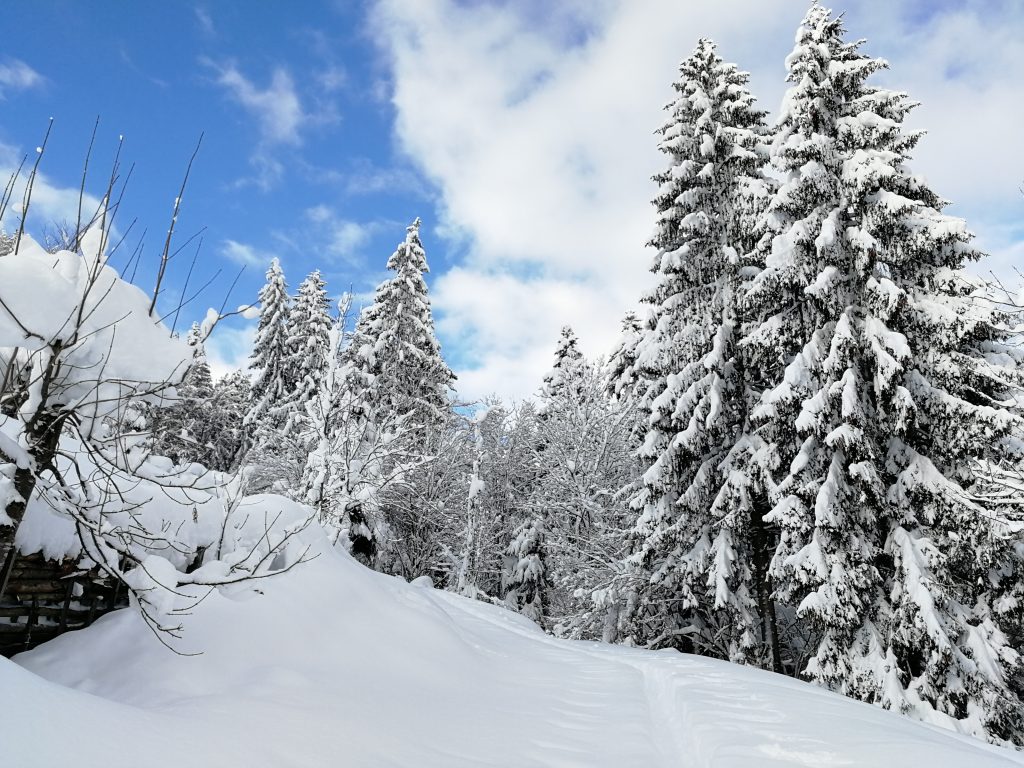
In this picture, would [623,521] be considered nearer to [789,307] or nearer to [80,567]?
[789,307]

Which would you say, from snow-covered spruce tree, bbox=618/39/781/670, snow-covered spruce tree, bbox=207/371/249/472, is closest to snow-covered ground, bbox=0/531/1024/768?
snow-covered spruce tree, bbox=618/39/781/670

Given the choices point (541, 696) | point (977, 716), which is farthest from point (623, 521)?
point (541, 696)

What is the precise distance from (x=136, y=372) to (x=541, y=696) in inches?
202

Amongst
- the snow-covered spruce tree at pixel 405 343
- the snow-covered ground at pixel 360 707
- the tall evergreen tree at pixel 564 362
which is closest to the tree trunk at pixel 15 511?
the snow-covered ground at pixel 360 707

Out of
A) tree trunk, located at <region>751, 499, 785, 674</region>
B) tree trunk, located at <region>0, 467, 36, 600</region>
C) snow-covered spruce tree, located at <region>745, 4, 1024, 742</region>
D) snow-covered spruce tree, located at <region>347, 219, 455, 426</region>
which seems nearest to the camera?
tree trunk, located at <region>0, 467, 36, 600</region>

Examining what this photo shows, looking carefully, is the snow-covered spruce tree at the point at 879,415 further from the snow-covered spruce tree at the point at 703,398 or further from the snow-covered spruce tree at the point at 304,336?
the snow-covered spruce tree at the point at 304,336

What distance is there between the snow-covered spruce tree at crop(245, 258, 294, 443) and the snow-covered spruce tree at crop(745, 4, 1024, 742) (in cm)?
2715

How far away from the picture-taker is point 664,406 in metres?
14.2

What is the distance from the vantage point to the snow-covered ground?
9.75ft

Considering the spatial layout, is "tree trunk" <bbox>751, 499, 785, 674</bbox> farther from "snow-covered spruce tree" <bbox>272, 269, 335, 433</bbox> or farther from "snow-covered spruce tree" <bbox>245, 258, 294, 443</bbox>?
"snow-covered spruce tree" <bbox>245, 258, 294, 443</bbox>

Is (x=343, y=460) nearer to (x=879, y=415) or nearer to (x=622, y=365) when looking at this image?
(x=879, y=415)

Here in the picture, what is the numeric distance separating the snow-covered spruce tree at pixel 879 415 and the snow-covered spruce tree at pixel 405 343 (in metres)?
15.5

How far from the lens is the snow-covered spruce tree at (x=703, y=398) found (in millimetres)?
13055

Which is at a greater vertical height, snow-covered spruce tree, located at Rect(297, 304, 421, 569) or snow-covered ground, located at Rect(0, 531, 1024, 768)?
snow-covered spruce tree, located at Rect(297, 304, 421, 569)
